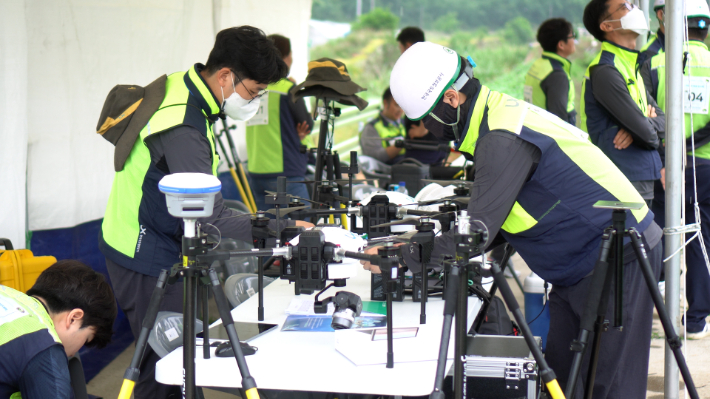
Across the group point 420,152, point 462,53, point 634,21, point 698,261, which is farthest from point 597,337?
point 462,53

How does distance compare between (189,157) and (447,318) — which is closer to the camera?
(447,318)

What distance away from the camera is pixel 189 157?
1.95m

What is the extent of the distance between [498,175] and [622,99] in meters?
1.56

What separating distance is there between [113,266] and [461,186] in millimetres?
1372

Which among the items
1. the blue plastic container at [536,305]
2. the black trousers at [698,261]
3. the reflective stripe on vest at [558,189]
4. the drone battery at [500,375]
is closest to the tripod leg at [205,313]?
the drone battery at [500,375]

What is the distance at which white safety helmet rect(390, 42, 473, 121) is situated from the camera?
1.86 meters

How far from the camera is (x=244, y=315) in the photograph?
2125 millimetres

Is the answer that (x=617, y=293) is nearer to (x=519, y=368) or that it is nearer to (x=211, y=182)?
(x=519, y=368)

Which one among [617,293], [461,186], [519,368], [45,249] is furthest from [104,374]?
[617,293]

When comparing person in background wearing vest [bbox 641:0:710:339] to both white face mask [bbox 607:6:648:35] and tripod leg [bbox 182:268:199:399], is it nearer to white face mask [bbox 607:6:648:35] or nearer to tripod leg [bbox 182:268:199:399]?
white face mask [bbox 607:6:648:35]

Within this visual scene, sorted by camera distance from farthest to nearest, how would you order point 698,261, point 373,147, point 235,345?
1. point 373,147
2. point 698,261
3. point 235,345

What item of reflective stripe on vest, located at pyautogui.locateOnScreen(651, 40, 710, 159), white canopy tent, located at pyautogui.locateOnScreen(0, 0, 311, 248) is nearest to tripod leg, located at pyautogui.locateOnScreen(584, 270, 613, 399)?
reflective stripe on vest, located at pyautogui.locateOnScreen(651, 40, 710, 159)

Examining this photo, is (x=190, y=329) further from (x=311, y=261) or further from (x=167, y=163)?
(x=167, y=163)

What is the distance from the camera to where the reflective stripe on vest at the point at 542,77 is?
4805mm
